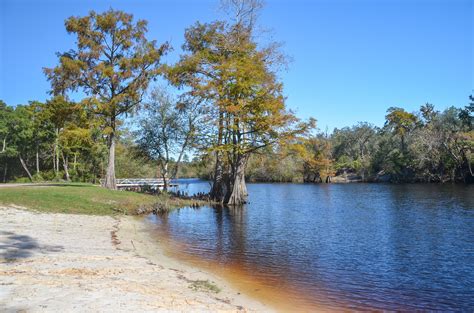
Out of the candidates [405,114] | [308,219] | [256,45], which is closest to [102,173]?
[256,45]

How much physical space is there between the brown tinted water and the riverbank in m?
1.38

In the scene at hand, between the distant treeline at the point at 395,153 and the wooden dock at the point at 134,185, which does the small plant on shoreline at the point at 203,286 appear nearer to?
the distant treeline at the point at 395,153

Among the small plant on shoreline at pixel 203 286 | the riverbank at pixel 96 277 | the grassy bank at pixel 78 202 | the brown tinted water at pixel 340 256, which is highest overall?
the grassy bank at pixel 78 202

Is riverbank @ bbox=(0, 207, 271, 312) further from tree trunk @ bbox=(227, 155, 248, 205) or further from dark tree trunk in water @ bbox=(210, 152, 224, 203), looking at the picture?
dark tree trunk in water @ bbox=(210, 152, 224, 203)

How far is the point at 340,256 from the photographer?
13.8 meters

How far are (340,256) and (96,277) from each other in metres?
8.81

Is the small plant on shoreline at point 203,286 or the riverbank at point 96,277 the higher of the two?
the riverbank at point 96,277

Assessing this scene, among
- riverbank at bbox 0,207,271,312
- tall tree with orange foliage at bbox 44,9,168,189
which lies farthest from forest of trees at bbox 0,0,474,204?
riverbank at bbox 0,207,271,312

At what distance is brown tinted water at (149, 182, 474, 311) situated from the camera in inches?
376

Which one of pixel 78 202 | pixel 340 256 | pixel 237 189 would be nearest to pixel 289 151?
pixel 237 189

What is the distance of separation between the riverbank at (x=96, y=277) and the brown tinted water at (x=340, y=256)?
1381 mm

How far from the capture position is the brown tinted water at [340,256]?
376 inches

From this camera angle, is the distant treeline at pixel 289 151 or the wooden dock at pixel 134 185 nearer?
the distant treeline at pixel 289 151

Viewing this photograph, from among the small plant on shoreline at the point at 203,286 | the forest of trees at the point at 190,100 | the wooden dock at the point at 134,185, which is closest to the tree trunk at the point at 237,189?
the forest of trees at the point at 190,100
